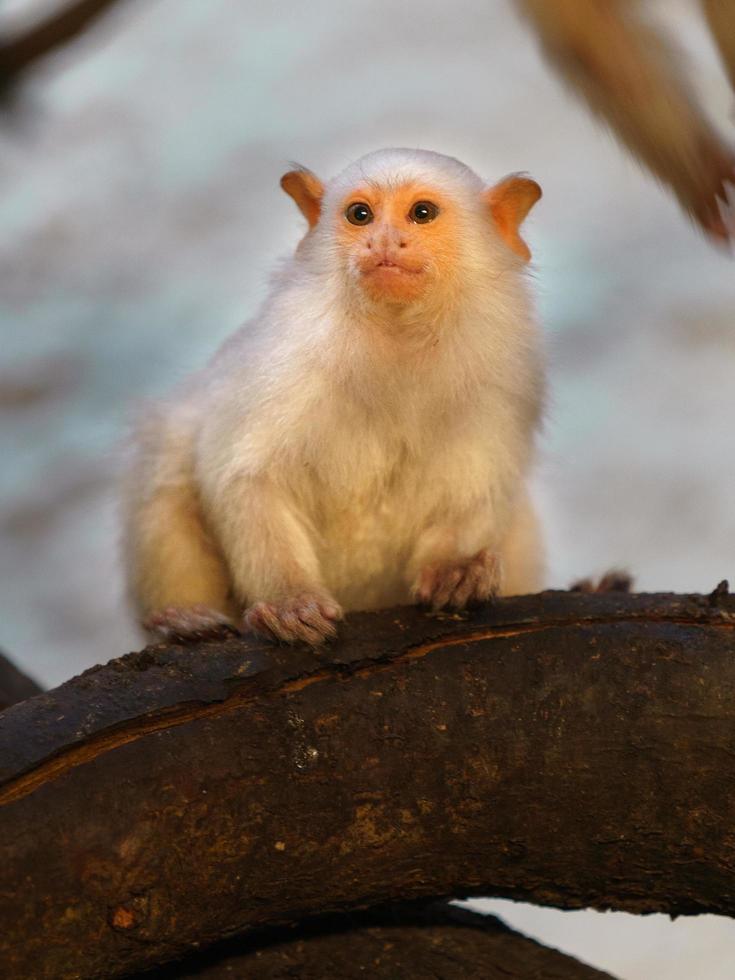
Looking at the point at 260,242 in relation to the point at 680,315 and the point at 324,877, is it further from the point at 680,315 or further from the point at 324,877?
the point at 324,877

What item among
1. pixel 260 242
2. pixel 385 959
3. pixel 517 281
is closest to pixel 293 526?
pixel 517 281

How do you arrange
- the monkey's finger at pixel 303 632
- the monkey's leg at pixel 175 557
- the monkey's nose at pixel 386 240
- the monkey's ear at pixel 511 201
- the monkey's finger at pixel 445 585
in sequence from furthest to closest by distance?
the monkey's leg at pixel 175 557 → the monkey's ear at pixel 511 201 → the monkey's nose at pixel 386 240 → the monkey's finger at pixel 445 585 → the monkey's finger at pixel 303 632

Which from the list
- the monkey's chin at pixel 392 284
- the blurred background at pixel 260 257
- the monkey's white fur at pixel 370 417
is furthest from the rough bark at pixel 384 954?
the blurred background at pixel 260 257

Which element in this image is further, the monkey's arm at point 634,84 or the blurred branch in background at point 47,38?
the monkey's arm at point 634,84

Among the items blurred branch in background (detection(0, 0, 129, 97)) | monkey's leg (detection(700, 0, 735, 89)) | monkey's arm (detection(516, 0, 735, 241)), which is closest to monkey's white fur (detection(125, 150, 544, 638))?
monkey's arm (detection(516, 0, 735, 241))

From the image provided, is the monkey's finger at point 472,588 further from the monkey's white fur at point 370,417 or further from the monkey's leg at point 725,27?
the monkey's leg at point 725,27

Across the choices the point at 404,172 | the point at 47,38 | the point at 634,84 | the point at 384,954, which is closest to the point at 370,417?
the point at 404,172

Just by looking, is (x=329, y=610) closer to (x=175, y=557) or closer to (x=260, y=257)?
(x=175, y=557)
